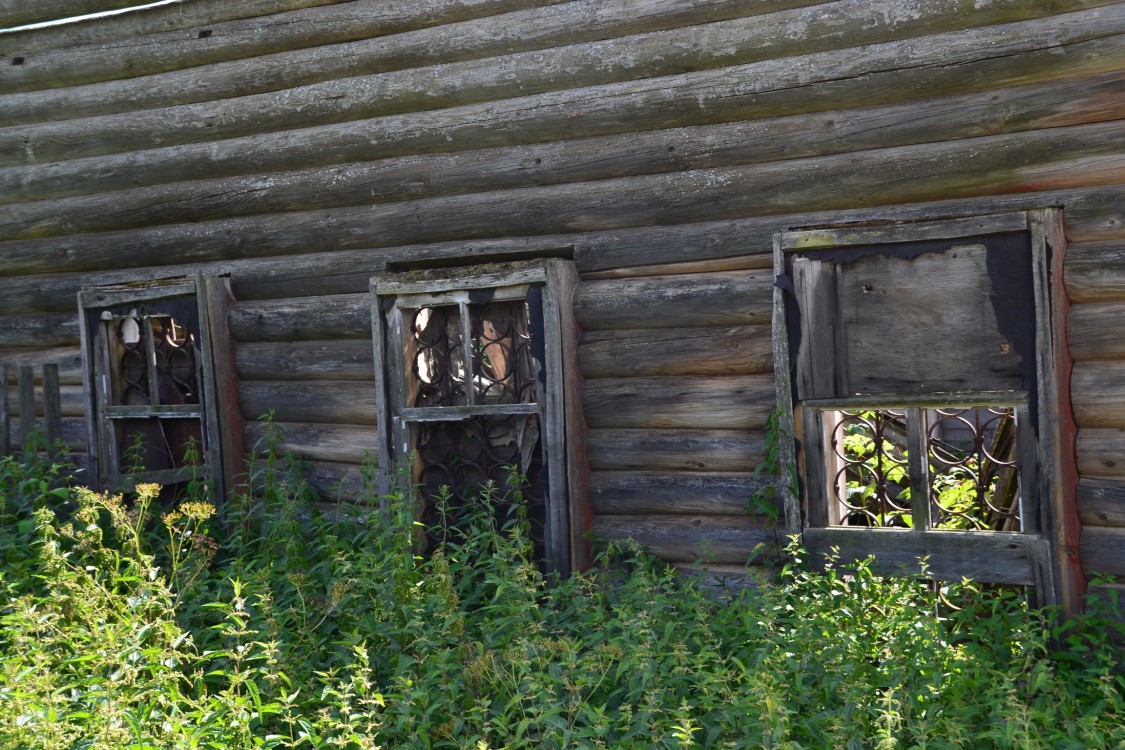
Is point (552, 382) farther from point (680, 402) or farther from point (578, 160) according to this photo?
point (578, 160)

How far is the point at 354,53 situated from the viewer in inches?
250

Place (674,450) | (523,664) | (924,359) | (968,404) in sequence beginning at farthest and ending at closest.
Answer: (674,450) → (924,359) → (968,404) → (523,664)

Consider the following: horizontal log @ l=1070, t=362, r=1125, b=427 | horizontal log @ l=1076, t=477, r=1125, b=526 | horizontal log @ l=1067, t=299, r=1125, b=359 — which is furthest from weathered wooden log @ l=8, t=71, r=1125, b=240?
horizontal log @ l=1076, t=477, r=1125, b=526

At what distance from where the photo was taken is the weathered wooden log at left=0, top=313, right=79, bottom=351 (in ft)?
25.1

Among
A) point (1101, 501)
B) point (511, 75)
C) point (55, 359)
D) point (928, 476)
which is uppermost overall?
point (511, 75)

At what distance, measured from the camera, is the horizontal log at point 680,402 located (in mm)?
5406

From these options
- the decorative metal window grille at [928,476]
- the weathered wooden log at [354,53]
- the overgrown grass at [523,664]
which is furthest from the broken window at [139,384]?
the decorative metal window grille at [928,476]

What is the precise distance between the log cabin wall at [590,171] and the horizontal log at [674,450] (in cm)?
2

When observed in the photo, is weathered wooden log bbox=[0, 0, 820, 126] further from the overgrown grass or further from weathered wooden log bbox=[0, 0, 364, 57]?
the overgrown grass

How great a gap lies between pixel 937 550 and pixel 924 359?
90 cm

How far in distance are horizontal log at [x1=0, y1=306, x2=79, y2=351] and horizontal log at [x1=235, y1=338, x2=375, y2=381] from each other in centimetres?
158

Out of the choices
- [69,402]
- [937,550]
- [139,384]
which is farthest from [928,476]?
[69,402]

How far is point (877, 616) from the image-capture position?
454cm

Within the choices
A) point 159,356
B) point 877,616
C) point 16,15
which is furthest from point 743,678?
point 16,15
